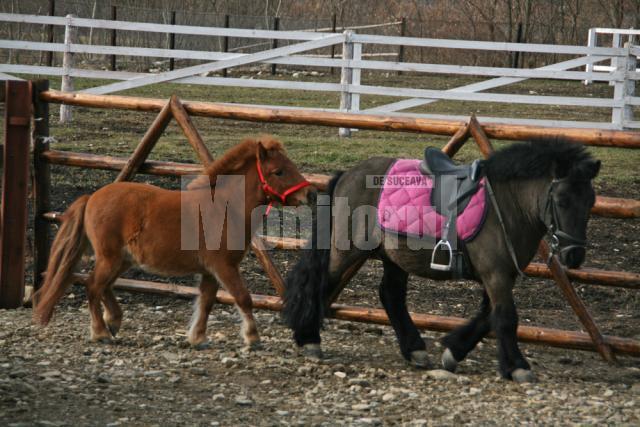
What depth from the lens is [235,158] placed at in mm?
6059

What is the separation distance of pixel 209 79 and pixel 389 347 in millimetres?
9965

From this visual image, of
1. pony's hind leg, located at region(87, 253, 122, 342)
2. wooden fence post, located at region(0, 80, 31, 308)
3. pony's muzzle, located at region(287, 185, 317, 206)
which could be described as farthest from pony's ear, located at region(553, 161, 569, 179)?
wooden fence post, located at region(0, 80, 31, 308)

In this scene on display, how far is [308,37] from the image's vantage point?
16562mm

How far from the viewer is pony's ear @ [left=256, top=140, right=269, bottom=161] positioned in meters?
5.95

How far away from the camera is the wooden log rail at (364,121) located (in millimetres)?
5859

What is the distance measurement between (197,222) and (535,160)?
6.77 ft

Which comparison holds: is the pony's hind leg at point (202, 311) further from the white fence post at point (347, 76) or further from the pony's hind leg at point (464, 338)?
the white fence post at point (347, 76)

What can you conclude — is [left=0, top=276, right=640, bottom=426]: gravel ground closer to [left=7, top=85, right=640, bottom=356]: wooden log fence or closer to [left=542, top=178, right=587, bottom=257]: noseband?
[left=7, top=85, right=640, bottom=356]: wooden log fence

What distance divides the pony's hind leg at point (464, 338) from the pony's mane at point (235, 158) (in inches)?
61.0

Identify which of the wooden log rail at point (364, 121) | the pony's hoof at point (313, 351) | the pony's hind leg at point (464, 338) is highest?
the wooden log rail at point (364, 121)

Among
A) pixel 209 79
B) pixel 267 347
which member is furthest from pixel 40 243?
pixel 209 79

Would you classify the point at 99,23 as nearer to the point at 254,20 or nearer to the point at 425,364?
the point at 425,364

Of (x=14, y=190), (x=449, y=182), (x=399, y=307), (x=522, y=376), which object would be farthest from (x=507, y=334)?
(x=14, y=190)

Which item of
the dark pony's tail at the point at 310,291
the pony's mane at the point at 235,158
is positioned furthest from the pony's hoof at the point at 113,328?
the dark pony's tail at the point at 310,291
